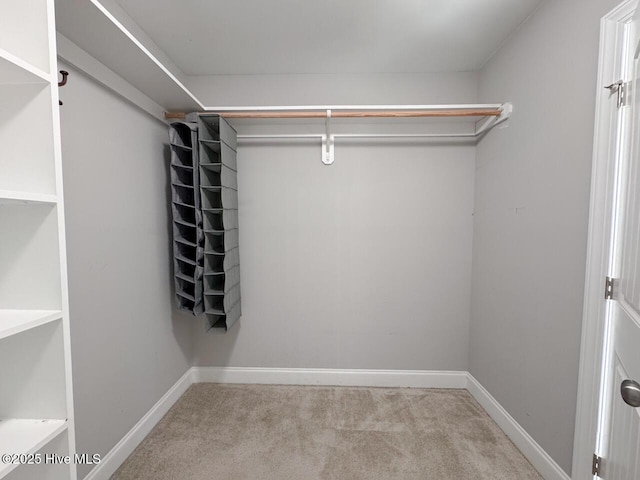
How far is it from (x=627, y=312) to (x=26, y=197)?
1809 millimetres

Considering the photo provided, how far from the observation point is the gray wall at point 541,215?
122cm

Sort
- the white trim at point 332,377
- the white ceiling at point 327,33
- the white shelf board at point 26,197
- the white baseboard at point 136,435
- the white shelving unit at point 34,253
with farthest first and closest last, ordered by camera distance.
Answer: the white trim at point 332,377, the white ceiling at point 327,33, the white baseboard at point 136,435, the white shelving unit at point 34,253, the white shelf board at point 26,197

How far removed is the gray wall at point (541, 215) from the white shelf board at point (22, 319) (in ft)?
6.35

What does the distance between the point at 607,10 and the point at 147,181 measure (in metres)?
2.35

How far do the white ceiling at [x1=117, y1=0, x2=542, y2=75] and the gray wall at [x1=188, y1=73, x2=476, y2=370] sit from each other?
0.15 m

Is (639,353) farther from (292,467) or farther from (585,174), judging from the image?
(292,467)

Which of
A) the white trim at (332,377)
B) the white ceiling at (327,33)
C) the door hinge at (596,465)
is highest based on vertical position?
the white ceiling at (327,33)

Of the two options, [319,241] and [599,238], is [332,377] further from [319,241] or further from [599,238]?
[599,238]

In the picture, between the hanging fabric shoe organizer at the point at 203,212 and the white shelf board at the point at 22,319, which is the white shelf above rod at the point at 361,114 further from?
the white shelf board at the point at 22,319

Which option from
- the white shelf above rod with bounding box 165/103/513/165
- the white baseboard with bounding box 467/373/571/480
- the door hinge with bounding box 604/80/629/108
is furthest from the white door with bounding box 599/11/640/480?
the white shelf above rod with bounding box 165/103/513/165

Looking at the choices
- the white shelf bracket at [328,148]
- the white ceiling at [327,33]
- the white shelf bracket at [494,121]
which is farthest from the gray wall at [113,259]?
the white shelf bracket at [494,121]

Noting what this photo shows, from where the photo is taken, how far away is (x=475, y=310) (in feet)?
6.72

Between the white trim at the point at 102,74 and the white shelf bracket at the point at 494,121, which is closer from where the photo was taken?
the white trim at the point at 102,74

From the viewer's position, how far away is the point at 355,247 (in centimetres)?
214
